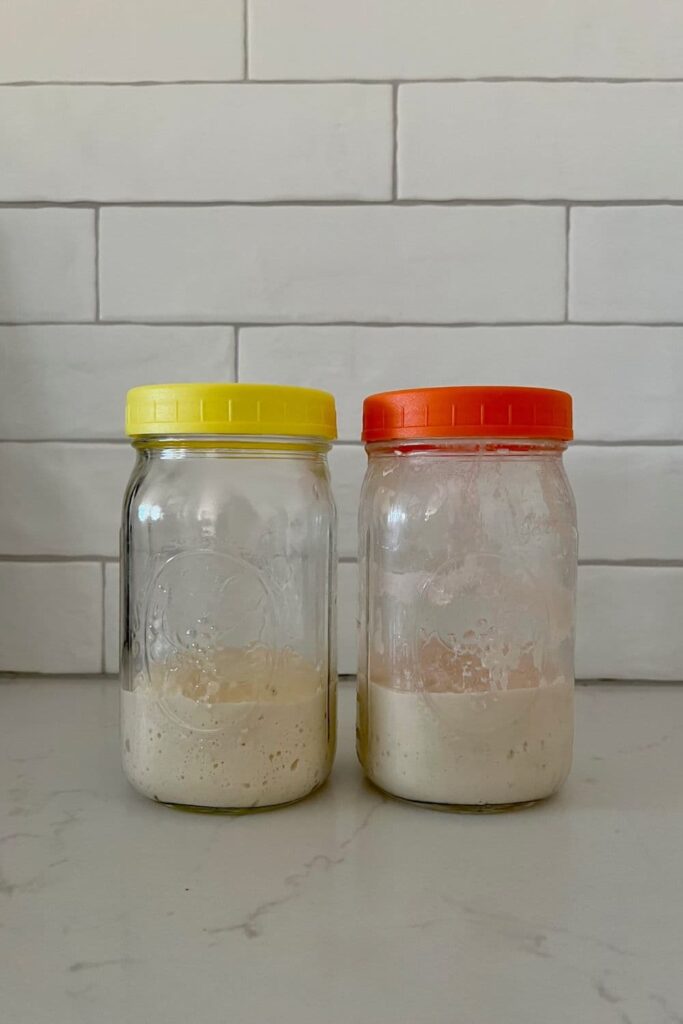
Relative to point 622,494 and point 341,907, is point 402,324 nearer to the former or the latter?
point 622,494

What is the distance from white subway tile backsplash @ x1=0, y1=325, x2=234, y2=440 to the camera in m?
0.84

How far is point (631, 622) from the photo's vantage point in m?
0.85

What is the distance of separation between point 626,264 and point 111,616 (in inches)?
23.9

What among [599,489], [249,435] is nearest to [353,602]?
[599,489]

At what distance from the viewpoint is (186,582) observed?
0.56m

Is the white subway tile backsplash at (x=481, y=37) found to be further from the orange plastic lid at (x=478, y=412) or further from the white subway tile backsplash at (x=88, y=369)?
the orange plastic lid at (x=478, y=412)

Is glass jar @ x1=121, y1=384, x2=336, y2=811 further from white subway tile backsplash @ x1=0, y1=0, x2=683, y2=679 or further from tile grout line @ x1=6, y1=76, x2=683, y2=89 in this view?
tile grout line @ x1=6, y1=76, x2=683, y2=89

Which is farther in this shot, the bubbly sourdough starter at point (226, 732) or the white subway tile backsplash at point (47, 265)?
the white subway tile backsplash at point (47, 265)

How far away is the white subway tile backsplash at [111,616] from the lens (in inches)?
A: 33.8

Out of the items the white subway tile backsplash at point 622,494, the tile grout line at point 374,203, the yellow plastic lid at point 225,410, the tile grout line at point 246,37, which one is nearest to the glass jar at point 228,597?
the yellow plastic lid at point 225,410

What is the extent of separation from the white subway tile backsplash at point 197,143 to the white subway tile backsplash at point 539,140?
0.04m

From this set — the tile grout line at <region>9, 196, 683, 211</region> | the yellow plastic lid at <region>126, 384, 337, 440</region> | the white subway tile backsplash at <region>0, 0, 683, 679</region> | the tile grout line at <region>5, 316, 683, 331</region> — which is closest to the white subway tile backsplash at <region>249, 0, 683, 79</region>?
the white subway tile backsplash at <region>0, 0, 683, 679</region>

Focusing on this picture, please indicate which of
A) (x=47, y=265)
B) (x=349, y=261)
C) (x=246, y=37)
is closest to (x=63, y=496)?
(x=47, y=265)

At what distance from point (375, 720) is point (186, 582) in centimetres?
15
